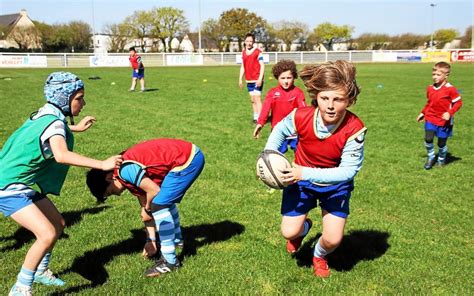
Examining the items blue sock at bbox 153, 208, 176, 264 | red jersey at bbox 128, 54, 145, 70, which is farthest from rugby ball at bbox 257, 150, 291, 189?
red jersey at bbox 128, 54, 145, 70

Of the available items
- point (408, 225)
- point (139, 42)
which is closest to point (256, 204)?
point (408, 225)

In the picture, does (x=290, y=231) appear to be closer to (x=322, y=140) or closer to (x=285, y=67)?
(x=322, y=140)

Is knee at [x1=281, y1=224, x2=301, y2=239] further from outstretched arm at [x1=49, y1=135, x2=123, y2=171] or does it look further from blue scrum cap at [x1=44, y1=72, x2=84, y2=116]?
blue scrum cap at [x1=44, y1=72, x2=84, y2=116]

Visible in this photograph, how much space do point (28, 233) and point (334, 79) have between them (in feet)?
12.9

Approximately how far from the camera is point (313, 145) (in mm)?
3998

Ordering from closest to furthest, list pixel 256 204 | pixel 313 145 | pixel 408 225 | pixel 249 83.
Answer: pixel 313 145, pixel 408 225, pixel 256 204, pixel 249 83

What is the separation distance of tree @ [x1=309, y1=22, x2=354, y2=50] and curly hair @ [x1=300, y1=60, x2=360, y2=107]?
98.5m

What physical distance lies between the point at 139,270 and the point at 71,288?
64cm

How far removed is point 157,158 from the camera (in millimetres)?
4035

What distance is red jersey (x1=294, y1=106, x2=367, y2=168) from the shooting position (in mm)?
3836

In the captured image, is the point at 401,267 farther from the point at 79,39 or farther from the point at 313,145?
the point at 79,39

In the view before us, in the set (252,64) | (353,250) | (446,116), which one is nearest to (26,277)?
(353,250)

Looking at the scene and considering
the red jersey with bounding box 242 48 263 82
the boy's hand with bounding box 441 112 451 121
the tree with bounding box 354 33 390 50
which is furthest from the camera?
the tree with bounding box 354 33 390 50

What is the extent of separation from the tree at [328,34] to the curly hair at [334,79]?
323ft
